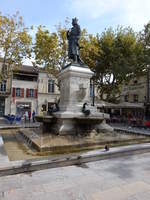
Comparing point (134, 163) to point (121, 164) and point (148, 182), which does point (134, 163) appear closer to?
point (121, 164)

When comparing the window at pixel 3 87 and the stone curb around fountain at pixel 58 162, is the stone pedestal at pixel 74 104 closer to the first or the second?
the stone curb around fountain at pixel 58 162

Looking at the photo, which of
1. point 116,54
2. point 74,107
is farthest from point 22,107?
point 74,107

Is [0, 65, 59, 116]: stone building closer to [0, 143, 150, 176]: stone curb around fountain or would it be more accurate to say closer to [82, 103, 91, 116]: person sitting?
[82, 103, 91, 116]: person sitting

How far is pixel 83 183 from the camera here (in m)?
3.37

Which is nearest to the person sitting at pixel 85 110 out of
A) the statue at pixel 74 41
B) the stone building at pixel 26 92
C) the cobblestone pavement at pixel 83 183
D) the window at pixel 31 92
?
the statue at pixel 74 41

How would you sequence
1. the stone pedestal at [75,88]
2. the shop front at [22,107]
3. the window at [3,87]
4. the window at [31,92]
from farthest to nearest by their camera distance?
the window at [31,92], the shop front at [22,107], the window at [3,87], the stone pedestal at [75,88]

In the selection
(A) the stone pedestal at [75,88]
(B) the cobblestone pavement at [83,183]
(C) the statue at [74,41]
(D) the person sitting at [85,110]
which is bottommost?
(B) the cobblestone pavement at [83,183]

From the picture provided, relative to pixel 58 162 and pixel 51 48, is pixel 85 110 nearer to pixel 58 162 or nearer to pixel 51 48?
pixel 58 162

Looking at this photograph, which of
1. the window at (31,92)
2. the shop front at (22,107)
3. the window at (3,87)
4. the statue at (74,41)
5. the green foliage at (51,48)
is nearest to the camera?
the statue at (74,41)

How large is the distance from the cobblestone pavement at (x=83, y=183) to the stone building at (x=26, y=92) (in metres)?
27.1

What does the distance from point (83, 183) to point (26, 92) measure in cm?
3129

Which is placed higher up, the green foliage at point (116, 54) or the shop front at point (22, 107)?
the green foliage at point (116, 54)

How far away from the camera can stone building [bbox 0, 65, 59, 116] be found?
3116cm

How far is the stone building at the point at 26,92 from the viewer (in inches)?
1227
